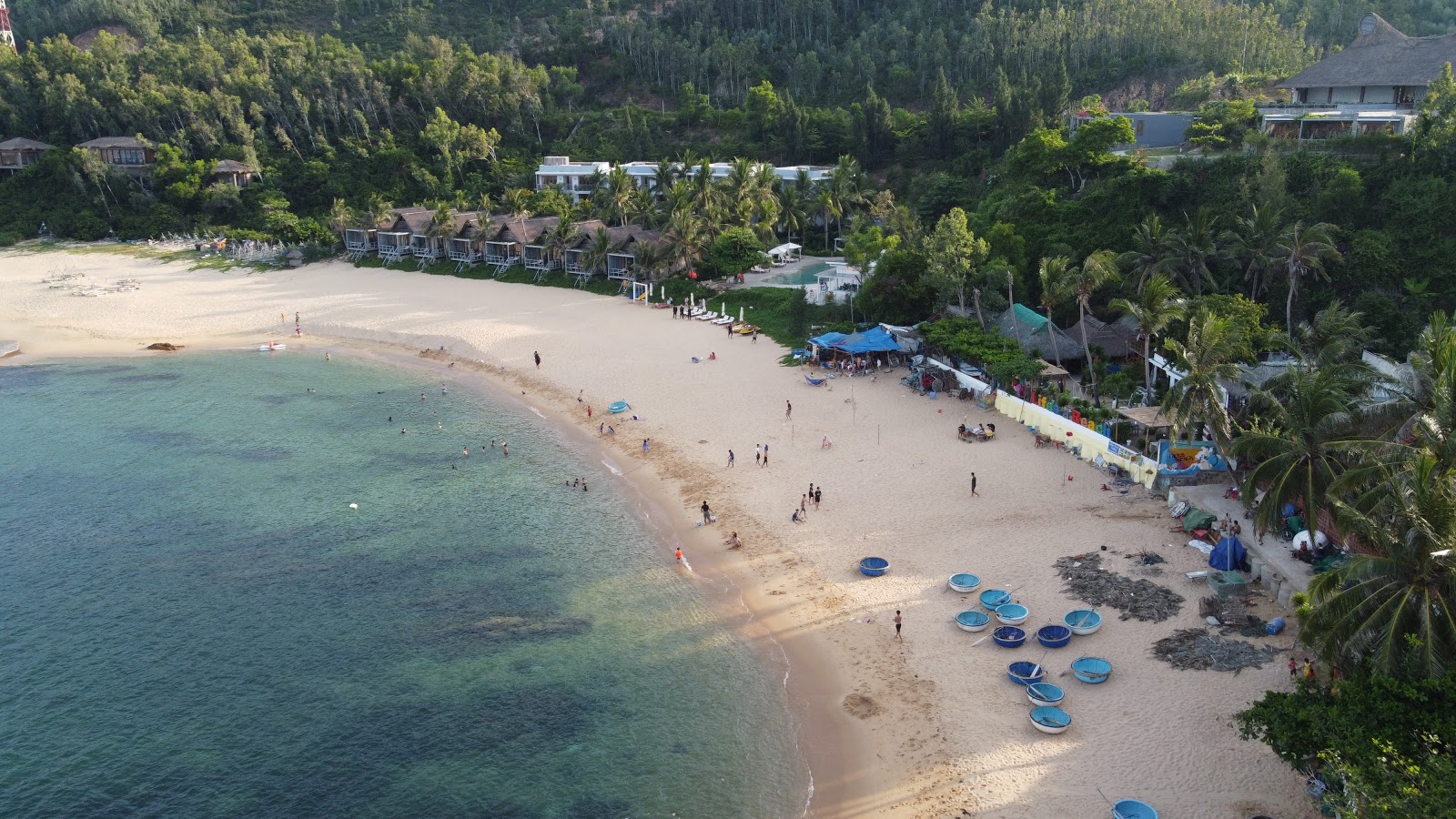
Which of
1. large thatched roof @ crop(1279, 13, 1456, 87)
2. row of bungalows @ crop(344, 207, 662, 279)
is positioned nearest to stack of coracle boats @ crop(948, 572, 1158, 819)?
large thatched roof @ crop(1279, 13, 1456, 87)

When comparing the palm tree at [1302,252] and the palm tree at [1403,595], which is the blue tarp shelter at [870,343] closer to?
the palm tree at [1302,252]

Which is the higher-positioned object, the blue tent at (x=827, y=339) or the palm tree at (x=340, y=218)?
the palm tree at (x=340, y=218)

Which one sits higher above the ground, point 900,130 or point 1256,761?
point 900,130

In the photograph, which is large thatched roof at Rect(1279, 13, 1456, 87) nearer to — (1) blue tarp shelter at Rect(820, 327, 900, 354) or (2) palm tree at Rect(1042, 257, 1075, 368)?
(2) palm tree at Rect(1042, 257, 1075, 368)

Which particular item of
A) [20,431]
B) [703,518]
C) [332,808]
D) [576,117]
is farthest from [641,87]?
[332,808]

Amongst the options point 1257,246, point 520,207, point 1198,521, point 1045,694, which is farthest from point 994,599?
point 520,207

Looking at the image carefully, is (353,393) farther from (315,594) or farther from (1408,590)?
(1408,590)

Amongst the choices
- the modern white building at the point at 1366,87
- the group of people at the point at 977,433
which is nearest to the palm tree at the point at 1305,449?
the group of people at the point at 977,433
